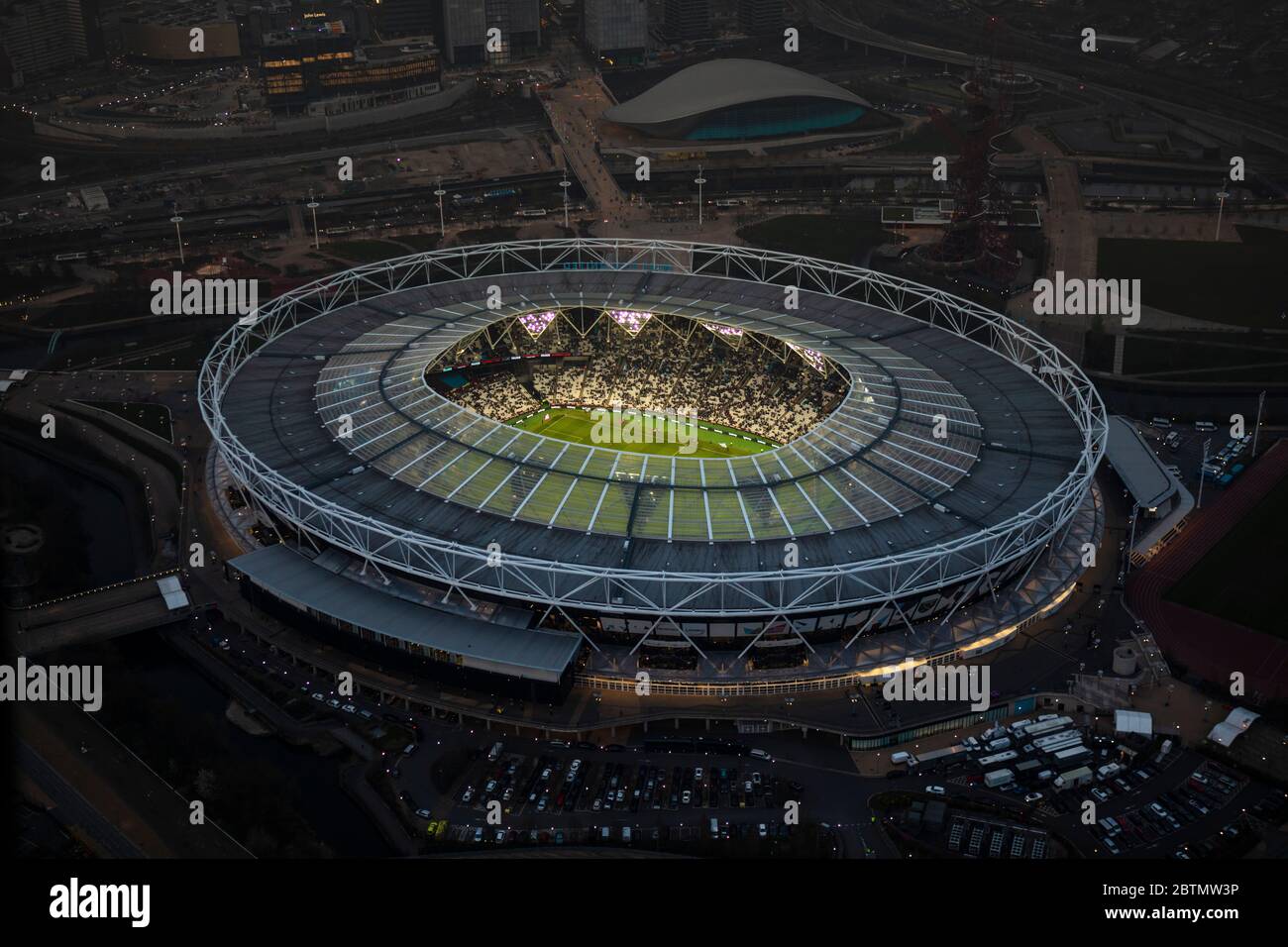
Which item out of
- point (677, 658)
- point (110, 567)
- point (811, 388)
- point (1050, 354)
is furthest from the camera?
point (1050, 354)

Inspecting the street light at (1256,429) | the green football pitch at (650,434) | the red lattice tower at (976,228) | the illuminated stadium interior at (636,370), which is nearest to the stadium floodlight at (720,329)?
the illuminated stadium interior at (636,370)

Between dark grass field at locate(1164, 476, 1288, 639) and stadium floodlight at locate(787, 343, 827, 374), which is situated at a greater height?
stadium floodlight at locate(787, 343, 827, 374)

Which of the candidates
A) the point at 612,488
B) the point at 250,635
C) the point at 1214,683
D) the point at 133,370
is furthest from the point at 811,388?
the point at 133,370

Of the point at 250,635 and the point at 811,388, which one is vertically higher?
the point at 811,388

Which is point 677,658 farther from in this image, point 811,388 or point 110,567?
point 110,567

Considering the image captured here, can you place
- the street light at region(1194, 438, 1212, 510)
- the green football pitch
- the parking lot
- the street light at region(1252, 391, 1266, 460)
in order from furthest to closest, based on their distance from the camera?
the street light at region(1252, 391, 1266, 460), the green football pitch, the street light at region(1194, 438, 1212, 510), the parking lot

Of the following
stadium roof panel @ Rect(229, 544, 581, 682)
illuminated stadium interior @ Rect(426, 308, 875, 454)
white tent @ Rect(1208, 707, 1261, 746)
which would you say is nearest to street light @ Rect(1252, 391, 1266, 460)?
illuminated stadium interior @ Rect(426, 308, 875, 454)

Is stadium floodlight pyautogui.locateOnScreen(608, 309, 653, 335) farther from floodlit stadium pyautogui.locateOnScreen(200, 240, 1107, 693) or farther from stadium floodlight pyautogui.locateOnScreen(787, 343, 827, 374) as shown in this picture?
stadium floodlight pyautogui.locateOnScreen(787, 343, 827, 374)

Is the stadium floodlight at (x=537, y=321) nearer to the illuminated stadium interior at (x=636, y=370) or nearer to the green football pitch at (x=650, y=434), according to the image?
the illuminated stadium interior at (x=636, y=370)
